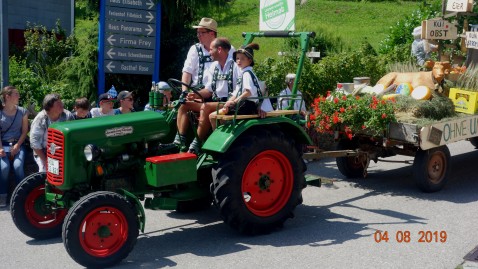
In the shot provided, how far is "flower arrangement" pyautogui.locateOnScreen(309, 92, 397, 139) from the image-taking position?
777cm

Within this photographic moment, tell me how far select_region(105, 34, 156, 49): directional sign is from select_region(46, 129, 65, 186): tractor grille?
14.4 ft

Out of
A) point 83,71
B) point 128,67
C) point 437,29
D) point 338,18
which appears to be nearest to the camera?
point 437,29

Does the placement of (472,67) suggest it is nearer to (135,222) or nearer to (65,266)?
(135,222)

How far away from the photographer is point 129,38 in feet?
34.0

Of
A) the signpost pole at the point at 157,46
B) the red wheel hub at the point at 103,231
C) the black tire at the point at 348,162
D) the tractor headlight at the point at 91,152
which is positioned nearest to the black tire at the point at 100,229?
the red wheel hub at the point at 103,231

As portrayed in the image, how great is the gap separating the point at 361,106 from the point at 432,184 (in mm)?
1293

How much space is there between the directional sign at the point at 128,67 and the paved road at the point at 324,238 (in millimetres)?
3437

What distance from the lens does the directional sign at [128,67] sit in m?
10.2

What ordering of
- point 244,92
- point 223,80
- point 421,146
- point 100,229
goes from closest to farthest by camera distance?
point 100,229
point 244,92
point 223,80
point 421,146

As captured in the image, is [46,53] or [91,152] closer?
[91,152]

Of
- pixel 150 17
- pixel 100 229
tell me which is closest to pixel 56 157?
pixel 100 229

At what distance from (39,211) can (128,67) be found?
4413 mm

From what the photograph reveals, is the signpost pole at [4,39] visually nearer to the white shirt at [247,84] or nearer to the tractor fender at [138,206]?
the white shirt at [247,84]

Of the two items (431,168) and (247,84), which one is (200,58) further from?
(431,168)
